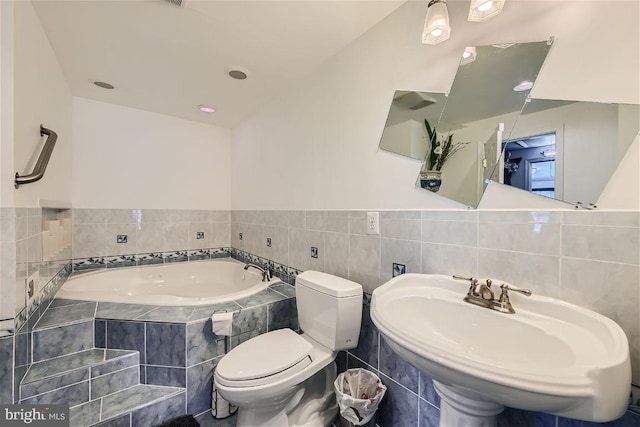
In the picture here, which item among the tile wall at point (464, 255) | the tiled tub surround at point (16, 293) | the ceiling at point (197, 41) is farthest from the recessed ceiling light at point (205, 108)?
the tiled tub surround at point (16, 293)

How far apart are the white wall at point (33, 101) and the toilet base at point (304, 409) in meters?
1.58

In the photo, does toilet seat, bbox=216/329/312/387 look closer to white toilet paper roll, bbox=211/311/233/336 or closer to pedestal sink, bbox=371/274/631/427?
white toilet paper roll, bbox=211/311/233/336

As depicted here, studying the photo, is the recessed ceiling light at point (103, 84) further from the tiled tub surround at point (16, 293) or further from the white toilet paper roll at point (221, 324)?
the white toilet paper roll at point (221, 324)

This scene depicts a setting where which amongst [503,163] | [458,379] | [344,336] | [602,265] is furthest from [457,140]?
[344,336]

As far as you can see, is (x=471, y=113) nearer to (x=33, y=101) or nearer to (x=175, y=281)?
(x=33, y=101)

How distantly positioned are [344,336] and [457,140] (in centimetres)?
115

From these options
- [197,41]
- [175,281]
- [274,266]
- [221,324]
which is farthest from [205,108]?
[221,324]

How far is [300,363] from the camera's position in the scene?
4.47 ft

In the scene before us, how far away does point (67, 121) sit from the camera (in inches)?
91.7

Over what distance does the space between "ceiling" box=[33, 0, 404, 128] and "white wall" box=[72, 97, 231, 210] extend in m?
0.35

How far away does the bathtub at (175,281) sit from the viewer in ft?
7.89

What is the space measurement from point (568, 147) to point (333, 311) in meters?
1.21

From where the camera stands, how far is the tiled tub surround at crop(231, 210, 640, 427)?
80 centimetres

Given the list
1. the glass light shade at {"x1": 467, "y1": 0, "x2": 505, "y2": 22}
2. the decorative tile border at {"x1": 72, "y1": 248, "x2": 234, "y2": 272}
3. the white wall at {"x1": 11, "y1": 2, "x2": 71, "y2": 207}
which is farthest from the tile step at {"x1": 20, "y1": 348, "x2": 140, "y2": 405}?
the glass light shade at {"x1": 467, "y1": 0, "x2": 505, "y2": 22}
